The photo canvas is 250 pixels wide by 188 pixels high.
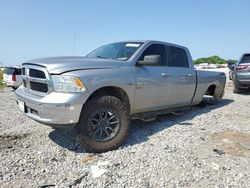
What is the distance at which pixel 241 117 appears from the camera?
Answer: 655 cm

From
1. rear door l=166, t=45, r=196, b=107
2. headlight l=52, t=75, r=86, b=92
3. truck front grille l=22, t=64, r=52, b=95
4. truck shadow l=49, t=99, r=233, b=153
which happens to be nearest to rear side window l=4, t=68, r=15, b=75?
truck shadow l=49, t=99, r=233, b=153

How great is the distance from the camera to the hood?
3.79m

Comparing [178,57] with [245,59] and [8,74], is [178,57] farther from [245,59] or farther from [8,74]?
[8,74]

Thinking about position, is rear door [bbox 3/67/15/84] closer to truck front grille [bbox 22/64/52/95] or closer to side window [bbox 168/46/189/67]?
truck front grille [bbox 22/64/52/95]

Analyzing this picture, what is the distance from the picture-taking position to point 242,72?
972 centimetres

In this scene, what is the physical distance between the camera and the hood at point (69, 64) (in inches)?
149

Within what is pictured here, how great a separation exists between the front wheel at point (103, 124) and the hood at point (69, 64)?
53 centimetres

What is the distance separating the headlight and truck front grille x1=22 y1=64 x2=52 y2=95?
0.14 m

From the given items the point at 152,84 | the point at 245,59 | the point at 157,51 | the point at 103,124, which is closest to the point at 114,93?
the point at 103,124

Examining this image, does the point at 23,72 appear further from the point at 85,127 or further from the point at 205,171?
the point at 205,171

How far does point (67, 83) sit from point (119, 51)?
170 centimetres

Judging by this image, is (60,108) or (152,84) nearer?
(60,108)

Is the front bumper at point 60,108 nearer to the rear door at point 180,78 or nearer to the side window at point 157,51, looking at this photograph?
the side window at point 157,51

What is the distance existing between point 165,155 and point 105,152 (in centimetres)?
96
